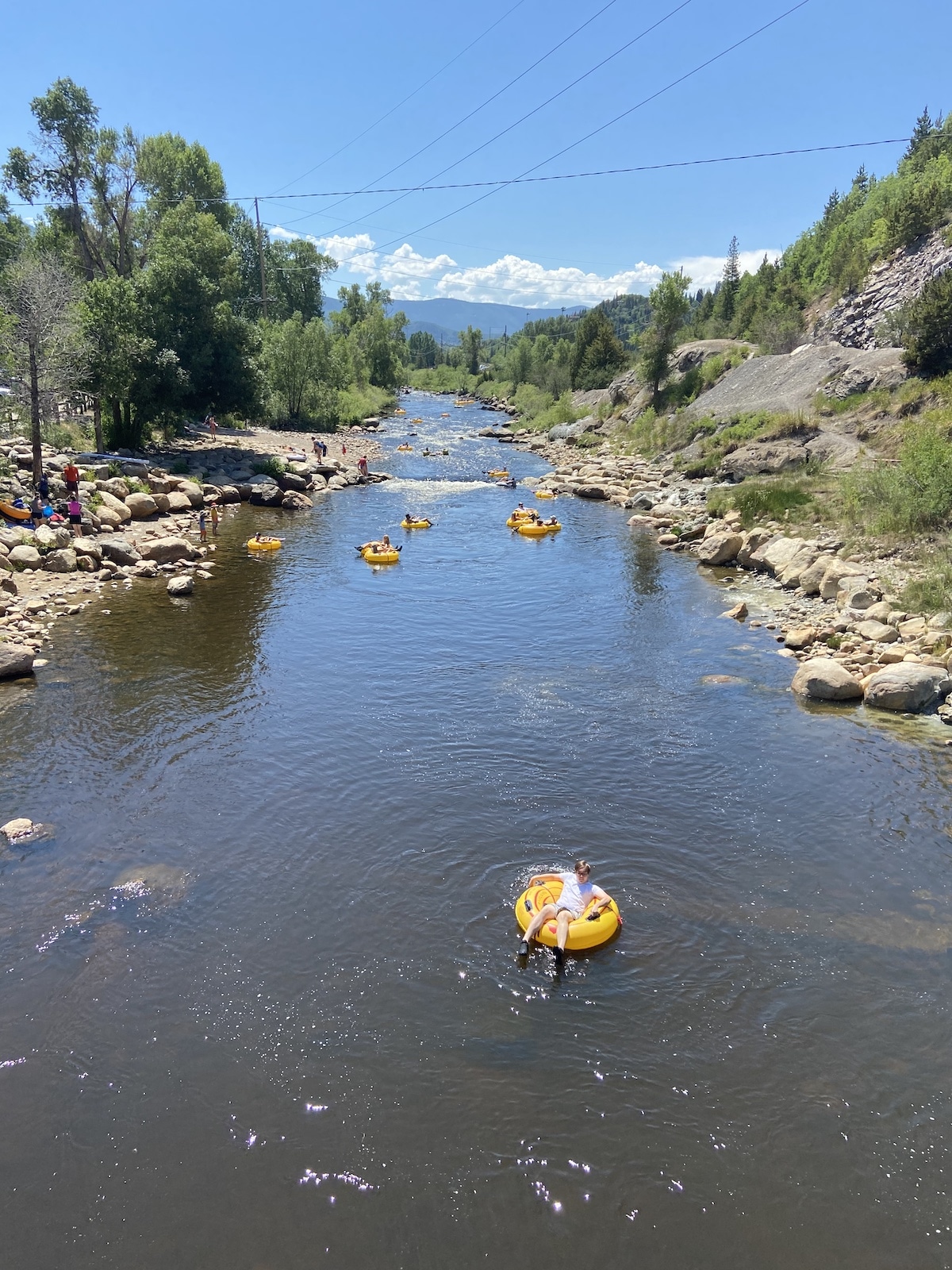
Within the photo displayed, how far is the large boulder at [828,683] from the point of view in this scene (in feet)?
56.6

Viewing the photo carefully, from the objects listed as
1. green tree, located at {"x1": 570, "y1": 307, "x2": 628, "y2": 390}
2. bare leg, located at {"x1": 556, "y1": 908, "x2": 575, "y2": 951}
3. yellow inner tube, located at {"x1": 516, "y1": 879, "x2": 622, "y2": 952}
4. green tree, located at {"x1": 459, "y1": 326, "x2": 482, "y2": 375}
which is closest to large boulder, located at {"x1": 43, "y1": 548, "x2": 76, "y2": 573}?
yellow inner tube, located at {"x1": 516, "y1": 879, "x2": 622, "y2": 952}

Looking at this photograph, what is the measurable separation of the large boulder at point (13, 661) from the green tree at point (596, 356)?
223 feet

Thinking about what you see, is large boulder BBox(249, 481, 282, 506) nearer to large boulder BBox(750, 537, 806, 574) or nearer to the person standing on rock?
the person standing on rock

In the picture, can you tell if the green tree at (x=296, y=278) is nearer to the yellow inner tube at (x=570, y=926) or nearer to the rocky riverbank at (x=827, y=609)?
the rocky riverbank at (x=827, y=609)

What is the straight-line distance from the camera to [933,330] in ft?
116

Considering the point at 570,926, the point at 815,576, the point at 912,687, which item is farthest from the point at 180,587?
the point at 912,687

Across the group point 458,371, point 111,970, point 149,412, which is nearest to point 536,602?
point 111,970

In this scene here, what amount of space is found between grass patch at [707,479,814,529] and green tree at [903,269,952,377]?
926 centimetres

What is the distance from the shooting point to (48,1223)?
7059mm

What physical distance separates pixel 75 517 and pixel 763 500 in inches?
990

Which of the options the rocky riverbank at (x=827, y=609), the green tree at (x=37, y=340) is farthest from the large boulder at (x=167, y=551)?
the rocky riverbank at (x=827, y=609)

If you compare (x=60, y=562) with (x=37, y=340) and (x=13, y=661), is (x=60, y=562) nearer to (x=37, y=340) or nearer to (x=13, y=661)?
(x=37, y=340)

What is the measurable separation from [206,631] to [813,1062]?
1771 centimetres

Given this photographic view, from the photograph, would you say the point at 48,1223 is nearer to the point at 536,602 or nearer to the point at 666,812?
the point at 666,812
